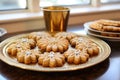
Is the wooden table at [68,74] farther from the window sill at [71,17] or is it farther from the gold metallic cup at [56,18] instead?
the window sill at [71,17]

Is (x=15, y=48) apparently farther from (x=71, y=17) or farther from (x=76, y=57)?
(x=71, y=17)

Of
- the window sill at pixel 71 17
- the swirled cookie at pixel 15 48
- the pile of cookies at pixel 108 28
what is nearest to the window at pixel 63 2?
the window sill at pixel 71 17

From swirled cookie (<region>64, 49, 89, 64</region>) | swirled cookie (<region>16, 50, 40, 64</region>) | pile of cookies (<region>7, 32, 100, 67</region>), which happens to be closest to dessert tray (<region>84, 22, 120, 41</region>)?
pile of cookies (<region>7, 32, 100, 67</region>)

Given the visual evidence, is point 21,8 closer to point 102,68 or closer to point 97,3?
point 97,3

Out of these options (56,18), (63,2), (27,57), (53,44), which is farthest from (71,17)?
(27,57)

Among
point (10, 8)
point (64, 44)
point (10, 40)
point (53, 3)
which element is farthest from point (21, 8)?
point (64, 44)

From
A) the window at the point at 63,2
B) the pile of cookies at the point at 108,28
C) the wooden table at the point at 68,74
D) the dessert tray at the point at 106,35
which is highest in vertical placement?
the window at the point at 63,2
